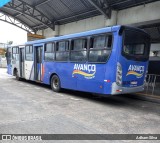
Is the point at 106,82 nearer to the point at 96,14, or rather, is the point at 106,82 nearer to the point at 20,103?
the point at 20,103

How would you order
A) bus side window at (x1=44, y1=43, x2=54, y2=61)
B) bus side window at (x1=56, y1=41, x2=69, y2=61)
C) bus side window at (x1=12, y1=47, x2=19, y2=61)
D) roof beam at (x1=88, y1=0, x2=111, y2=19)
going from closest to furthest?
bus side window at (x1=56, y1=41, x2=69, y2=61), bus side window at (x1=44, y1=43, x2=54, y2=61), bus side window at (x1=12, y1=47, x2=19, y2=61), roof beam at (x1=88, y1=0, x2=111, y2=19)

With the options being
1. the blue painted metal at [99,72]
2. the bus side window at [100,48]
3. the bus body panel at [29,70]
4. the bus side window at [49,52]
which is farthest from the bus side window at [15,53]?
the bus side window at [100,48]

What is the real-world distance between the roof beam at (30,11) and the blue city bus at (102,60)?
1486 centimetres

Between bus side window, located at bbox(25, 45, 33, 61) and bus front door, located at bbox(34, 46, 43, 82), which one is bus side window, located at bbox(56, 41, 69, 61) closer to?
bus front door, located at bbox(34, 46, 43, 82)

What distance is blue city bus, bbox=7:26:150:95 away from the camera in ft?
24.4

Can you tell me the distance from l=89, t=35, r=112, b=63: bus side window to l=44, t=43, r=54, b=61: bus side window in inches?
128

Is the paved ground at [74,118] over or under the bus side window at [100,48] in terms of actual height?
under

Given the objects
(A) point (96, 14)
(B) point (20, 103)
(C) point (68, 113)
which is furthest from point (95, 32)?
(A) point (96, 14)

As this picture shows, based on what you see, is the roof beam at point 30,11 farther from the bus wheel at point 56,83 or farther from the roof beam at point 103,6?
the bus wheel at point 56,83

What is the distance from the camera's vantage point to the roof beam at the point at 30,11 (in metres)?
23.7

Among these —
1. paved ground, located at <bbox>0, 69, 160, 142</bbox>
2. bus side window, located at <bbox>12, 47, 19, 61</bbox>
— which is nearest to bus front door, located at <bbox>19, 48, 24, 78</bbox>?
bus side window, located at <bbox>12, 47, 19, 61</bbox>

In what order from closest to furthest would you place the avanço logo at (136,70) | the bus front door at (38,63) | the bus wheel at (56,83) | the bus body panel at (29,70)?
1. the avanço logo at (136,70)
2. the bus wheel at (56,83)
3. the bus front door at (38,63)
4. the bus body panel at (29,70)

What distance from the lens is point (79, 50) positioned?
8992mm

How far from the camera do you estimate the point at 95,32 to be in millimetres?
8172
